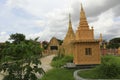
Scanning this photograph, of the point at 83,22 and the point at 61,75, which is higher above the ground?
the point at 83,22

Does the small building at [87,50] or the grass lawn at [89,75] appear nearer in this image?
the grass lawn at [89,75]

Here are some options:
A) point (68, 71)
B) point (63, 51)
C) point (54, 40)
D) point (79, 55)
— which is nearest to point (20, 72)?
point (68, 71)

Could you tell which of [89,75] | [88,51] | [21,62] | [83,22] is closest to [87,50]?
[88,51]

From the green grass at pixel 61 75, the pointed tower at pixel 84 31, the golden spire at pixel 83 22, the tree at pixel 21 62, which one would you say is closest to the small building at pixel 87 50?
the pointed tower at pixel 84 31

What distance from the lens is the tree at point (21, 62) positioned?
22.1 ft

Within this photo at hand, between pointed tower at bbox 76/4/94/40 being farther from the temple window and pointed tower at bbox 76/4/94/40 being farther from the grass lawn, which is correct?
the grass lawn

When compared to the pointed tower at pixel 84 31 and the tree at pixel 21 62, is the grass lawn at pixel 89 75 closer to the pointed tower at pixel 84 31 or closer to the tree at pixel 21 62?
the pointed tower at pixel 84 31

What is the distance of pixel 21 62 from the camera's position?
677cm

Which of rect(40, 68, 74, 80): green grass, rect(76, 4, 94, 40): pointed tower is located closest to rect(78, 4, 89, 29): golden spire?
rect(76, 4, 94, 40): pointed tower

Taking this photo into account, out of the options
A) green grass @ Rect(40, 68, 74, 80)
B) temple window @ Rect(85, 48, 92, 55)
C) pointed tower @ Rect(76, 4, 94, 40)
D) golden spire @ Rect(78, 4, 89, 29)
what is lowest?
green grass @ Rect(40, 68, 74, 80)

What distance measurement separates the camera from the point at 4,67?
6844mm

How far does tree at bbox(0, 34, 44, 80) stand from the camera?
6.74 m

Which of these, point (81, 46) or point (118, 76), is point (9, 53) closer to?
point (118, 76)

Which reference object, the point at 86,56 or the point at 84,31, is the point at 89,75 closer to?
the point at 86,56
